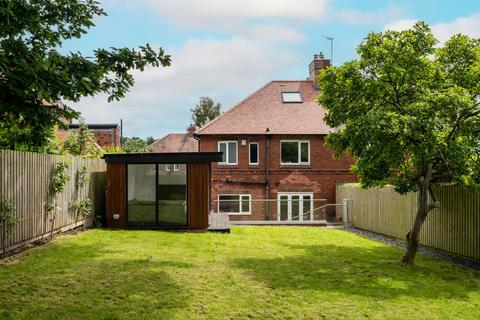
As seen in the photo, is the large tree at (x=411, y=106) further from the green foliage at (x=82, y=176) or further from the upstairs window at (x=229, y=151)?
the upstairs window at (x=229, y=151)

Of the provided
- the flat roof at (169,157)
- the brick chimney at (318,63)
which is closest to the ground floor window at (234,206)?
the brick chimney at (318,63)

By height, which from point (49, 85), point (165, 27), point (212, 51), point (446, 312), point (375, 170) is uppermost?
point (212, 51)

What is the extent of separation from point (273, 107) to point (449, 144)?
20.0 metres

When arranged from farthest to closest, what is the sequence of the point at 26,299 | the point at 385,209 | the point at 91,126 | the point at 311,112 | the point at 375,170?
the point at 91,126 → the point at 311,112 → the point at 385,209 → the point at 375,170 → the point at 26,299

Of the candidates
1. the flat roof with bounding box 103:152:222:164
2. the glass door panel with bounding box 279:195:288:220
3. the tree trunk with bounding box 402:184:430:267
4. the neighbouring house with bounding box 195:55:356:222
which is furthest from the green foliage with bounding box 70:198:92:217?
the glass door panel with bounding box 279:195:288:220

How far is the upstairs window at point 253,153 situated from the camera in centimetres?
2736

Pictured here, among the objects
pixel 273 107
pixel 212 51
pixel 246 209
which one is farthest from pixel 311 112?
pixel 212 51

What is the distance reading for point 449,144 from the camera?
9.48 m

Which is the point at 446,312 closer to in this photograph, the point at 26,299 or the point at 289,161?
the point at 26,299

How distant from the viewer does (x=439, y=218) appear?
44.4 feet

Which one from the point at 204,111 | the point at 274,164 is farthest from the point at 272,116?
the point at 204,111

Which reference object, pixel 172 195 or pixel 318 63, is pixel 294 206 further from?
pixel 172 195

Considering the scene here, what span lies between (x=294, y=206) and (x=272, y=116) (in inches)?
221

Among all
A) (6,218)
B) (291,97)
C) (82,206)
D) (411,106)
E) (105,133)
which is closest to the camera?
(411,106)
